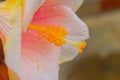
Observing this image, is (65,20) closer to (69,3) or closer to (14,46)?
(69,3)

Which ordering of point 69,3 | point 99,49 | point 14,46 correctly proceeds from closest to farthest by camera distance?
point 14,46
point 69,3
point 99,49

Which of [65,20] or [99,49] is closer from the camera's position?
[65,20]

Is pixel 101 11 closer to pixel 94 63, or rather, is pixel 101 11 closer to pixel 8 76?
pixel 94 63

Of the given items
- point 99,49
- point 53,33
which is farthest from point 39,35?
point 99,49

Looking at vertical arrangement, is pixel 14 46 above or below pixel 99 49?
above

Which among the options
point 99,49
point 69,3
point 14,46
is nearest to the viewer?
point 14,46

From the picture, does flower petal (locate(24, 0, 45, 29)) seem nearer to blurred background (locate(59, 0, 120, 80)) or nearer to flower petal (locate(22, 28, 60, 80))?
Answer: flower petal (locate(22, 28, 60, 80))

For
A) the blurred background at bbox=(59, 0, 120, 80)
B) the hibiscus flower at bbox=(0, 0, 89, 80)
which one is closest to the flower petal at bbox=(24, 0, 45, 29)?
the hibiscus flower at bbox=(0, 0, 89, 80)

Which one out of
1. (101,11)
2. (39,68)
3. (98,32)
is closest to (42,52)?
(39,68)
